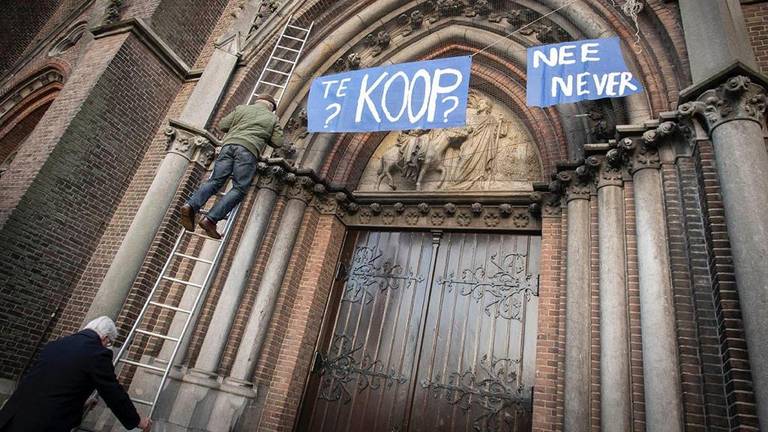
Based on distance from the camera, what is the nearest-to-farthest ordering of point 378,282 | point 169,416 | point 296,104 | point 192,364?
1. point 169,416
2. point 192,364
3. point 378,282
4. point 296,104

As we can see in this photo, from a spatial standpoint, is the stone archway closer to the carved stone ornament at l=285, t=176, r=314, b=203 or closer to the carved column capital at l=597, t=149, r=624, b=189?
the carved stone ornament at l=285, t=176, r=314, b=203

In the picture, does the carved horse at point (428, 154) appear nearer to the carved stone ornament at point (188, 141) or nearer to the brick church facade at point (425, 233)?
the brick church facade at point (425, 233)

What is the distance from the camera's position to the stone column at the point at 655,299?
3357 mm

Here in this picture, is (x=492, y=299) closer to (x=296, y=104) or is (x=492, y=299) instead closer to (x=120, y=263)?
(x=296, y=104)

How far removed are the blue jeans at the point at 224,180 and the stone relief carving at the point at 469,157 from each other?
8.52 feet

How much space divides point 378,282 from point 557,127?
3.17 m

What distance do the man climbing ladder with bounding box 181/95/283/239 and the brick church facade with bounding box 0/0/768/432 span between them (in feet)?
3.19

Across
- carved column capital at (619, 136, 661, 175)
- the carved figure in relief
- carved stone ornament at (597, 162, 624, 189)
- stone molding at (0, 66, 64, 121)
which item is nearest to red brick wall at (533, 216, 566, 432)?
carved stone ornament at (597, 162, 624, 189)

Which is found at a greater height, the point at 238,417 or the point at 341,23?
the point at 341,23

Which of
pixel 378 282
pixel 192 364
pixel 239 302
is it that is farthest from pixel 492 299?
pixel 192 364

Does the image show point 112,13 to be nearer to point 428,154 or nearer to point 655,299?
point 428,154

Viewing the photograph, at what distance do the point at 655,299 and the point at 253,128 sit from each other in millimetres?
4246

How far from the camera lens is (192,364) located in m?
5.28

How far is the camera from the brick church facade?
3.59 metres
